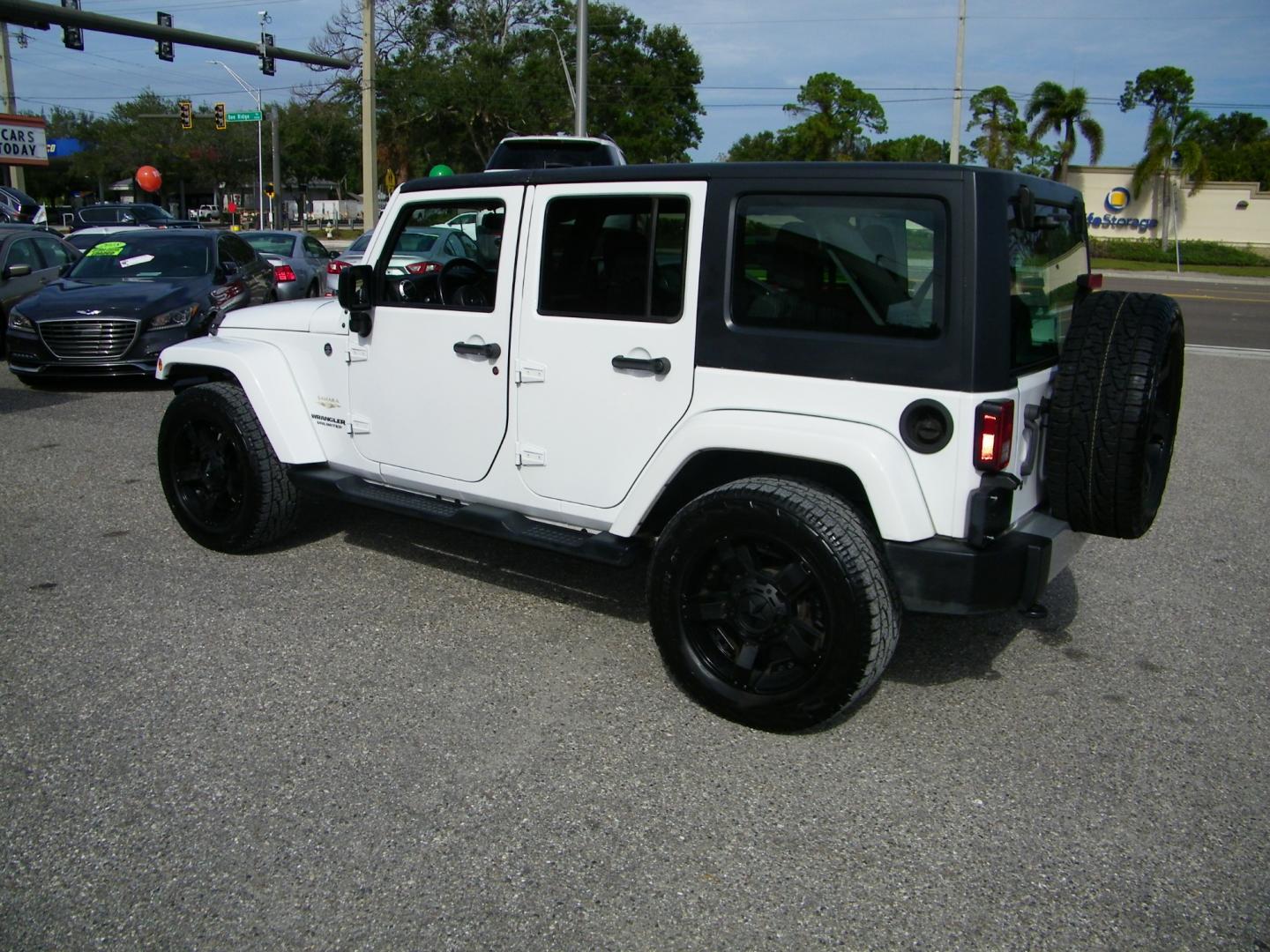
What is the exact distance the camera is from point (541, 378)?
4.25 m

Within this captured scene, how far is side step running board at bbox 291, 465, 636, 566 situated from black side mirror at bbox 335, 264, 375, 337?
72 cm

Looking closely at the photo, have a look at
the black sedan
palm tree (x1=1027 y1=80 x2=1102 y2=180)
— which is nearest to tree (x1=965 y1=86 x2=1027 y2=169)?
palm tree (x1=1027 y1=80 x2=1102 y2=180)

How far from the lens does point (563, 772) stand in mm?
3434

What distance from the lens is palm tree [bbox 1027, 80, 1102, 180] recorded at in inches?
1863

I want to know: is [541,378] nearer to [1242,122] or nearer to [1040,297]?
[1040,297]

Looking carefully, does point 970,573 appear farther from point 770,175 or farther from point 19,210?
point 19,210

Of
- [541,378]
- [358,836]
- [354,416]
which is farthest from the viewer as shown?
[354,416]

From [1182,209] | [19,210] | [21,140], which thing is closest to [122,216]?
[19,210]

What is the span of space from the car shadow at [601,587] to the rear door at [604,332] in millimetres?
526

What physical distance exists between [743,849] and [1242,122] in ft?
314

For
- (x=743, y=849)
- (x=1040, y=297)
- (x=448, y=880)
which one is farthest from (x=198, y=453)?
(x=1040, y=297)

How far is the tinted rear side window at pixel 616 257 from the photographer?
3.95 m

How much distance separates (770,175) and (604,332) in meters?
0.86

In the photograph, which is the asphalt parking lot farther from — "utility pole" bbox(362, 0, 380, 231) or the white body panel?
"utility pole" bbox(362, 0, 380, 231)
